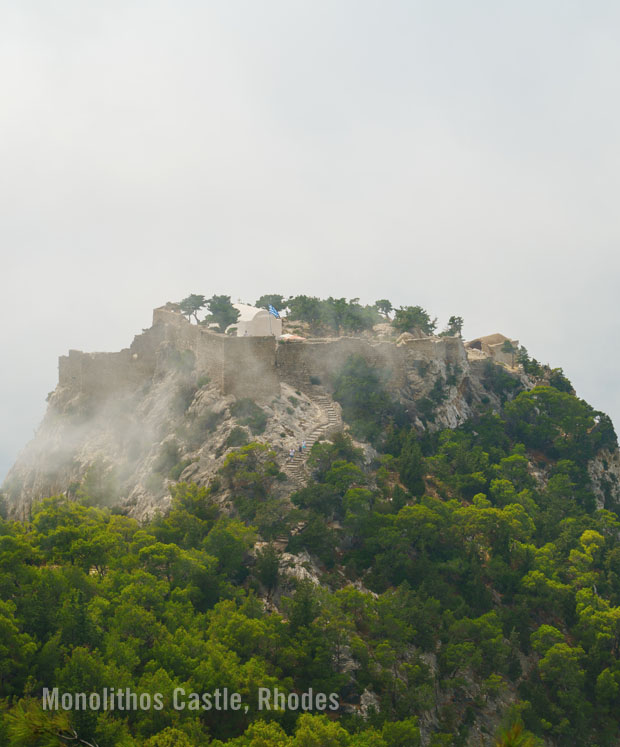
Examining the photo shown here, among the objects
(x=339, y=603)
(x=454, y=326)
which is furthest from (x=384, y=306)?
(x=339, y=603)

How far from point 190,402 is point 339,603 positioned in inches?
847

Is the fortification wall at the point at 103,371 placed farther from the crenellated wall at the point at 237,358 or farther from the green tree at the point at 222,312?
the green tree at the point at 222,312

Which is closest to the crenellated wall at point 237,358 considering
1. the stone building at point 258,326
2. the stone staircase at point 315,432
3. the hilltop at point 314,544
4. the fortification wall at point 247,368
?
the fortification wall at point 247,368

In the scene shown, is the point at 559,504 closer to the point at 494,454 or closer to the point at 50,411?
the point at 494,454

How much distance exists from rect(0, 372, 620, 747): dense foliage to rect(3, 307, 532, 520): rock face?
2.00m

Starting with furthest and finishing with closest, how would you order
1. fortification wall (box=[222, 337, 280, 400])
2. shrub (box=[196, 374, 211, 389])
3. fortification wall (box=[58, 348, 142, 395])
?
fortification wall (box=[58, 348, 142, 395])
shrub (box=[196, 374, 211, 389])
fortification wall (box=[222, 337, 280, 400])

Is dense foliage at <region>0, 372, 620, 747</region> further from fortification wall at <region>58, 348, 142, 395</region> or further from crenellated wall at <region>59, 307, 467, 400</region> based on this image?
fortification wall at <region>58, 348, 142, 395</region>

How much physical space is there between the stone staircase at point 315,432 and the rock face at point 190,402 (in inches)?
4.5

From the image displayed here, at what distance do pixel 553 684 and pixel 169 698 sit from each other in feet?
75.1

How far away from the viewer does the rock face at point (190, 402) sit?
176 feet

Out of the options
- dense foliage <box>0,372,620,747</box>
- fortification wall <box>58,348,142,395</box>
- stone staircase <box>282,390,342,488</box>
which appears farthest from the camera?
fortification wall <box>58,348,142,395</box>

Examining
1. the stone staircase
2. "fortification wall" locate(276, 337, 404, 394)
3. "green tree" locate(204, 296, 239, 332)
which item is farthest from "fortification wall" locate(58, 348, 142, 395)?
the stone staircase

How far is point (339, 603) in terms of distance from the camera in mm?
40656

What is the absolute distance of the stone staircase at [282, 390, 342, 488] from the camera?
50344 millimetres
